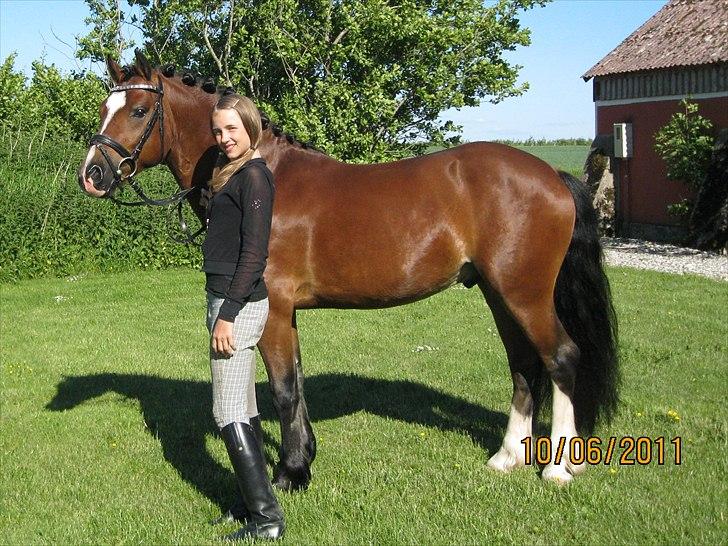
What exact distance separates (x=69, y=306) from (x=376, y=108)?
263 inches

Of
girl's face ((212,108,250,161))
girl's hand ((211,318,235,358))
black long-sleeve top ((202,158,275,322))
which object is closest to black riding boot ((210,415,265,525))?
girl's hand ((211,318,235,358))

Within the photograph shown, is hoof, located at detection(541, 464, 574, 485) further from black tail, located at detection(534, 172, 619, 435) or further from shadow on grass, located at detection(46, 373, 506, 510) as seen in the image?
shadow on grass, located at detection(46, 373, 506, 510)

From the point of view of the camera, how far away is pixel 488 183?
4.77m

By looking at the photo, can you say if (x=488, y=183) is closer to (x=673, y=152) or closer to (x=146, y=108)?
(x=146, y=108)

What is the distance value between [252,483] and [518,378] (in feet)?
6.66

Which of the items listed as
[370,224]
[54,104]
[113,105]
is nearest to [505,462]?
[370,224]

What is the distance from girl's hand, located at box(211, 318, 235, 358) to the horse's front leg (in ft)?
2.41

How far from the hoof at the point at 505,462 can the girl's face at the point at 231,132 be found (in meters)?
2.57

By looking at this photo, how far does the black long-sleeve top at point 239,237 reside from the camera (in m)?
3.83

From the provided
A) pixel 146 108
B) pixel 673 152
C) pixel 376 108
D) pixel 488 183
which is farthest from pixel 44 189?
pixel 673 152

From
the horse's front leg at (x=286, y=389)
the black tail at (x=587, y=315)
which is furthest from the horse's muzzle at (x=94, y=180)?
the black tail at (x=587, y=315)

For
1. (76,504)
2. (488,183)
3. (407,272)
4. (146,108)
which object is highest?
(146,108)

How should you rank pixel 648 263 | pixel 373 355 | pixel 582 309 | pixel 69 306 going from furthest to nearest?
1. pixel 648 263
2. pixel 69 306
3. pixel 373 355
4. pixel 582 309
